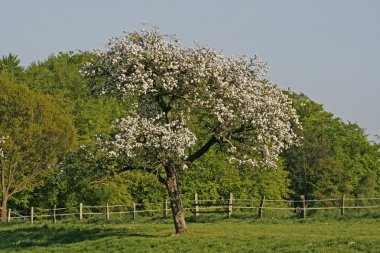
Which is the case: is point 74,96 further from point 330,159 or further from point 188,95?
point 188,95

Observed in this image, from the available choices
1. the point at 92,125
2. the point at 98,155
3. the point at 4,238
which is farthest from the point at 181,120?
the point at 92,125

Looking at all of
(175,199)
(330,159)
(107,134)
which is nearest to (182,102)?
(175,199)

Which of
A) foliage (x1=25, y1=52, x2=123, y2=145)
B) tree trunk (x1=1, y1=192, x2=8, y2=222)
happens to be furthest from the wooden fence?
foliage (x1=25, y1=52, x2=123, y2=145)

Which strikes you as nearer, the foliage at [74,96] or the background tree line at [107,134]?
the background tree line at [107,134]

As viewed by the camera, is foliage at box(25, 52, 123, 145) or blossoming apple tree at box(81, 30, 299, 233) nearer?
blossoming apple tree at box(81, 30, 299, 233)

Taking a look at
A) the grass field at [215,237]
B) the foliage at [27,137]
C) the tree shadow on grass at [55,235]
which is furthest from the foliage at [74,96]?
the grass field at [215,237]

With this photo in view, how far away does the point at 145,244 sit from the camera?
36.3 m

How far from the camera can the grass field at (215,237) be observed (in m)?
32.3

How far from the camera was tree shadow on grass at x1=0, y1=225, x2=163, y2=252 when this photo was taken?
4019 centimetres

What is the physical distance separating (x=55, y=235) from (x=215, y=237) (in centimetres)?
1146

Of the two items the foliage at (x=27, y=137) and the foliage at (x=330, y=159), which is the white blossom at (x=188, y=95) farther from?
the foliage at (x=330, y=159)

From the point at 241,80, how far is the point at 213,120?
8.70 ft

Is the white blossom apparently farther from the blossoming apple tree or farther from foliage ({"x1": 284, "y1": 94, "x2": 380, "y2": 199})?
foliage ({"x1": 284, "y1": 94, "x2": 380, "y2": 199})

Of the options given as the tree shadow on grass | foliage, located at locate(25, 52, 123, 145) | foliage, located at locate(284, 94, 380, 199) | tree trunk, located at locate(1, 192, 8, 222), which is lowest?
the tree shadow on grass
